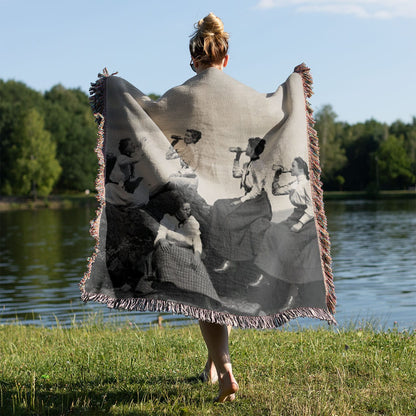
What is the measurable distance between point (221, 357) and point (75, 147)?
67.7m

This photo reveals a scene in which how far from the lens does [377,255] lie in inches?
881

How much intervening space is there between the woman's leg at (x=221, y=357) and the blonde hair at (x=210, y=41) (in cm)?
158

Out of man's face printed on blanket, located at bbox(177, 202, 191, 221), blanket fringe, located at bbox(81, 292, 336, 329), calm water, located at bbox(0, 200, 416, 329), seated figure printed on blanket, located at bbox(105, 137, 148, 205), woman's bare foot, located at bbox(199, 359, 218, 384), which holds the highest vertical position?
seated figure printed on blanket, located at bbox(105, 137, 148, 205)

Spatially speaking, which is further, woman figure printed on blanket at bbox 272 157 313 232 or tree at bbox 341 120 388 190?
tree at bbox 341 120 388 190

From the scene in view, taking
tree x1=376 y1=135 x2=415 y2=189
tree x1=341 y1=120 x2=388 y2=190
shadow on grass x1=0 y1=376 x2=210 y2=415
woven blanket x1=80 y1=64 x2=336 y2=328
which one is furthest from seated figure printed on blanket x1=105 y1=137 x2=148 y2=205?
tree x1=341 y1=120 x2=388 y2=190

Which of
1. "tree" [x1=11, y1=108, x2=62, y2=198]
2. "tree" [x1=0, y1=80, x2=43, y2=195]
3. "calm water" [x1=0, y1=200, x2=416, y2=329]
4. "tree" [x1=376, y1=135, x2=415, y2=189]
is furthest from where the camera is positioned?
"tree" [x1=376, y1=135, x2=415, y2=189]

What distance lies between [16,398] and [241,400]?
1.38 meters

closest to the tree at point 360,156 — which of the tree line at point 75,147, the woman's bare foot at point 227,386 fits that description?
the tree line at point 75,147

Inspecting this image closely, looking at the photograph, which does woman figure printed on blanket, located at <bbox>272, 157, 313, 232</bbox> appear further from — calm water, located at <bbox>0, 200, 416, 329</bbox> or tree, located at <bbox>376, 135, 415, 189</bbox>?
tree, located at <bbox>376, 135, 415, 189</bbox>

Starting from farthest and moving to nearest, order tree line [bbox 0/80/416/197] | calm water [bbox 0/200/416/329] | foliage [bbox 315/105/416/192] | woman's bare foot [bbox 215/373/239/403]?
foliage [bbox 315/105/416/192]
tree line [bbox 0/80/416/197]
calm water [bbox 0/200/416/329]
woman's bare foot [bbox 215/373/239/403]

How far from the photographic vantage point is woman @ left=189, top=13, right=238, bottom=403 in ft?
12.3

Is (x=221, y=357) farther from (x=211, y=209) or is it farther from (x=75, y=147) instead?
(x=75, y=147)

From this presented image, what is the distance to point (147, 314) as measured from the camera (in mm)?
11820

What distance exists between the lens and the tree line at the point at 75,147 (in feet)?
207
